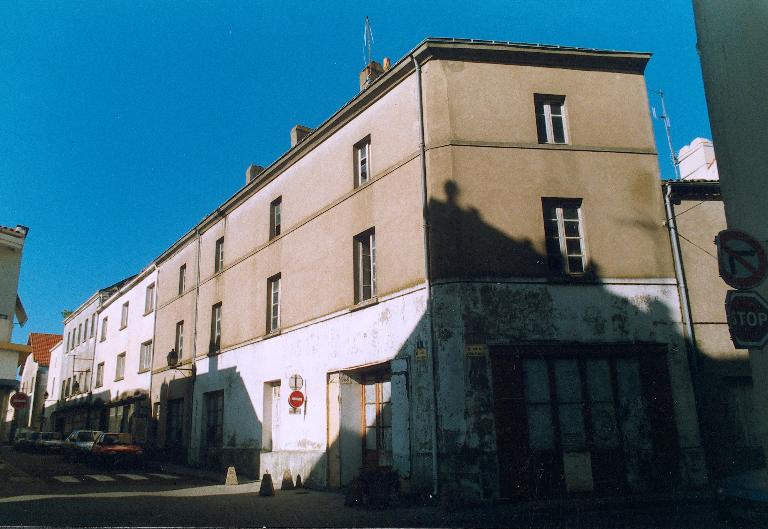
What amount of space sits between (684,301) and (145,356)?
24077mm

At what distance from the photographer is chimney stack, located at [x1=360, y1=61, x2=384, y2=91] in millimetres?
16562

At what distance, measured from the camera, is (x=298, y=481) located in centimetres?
1479

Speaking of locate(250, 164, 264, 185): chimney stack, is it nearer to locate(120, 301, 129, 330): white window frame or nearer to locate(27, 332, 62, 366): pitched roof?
locate(120, 301, 129, 330): white window frame

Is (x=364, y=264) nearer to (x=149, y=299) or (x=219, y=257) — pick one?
(x=219, y=257)

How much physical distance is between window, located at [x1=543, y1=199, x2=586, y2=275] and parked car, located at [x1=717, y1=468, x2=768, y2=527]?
21.6 feet

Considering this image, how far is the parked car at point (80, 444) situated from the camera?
2327 centimetres

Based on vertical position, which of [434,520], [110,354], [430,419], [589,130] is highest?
[589,130]

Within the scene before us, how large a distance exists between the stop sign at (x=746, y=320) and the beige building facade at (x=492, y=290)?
5936mm

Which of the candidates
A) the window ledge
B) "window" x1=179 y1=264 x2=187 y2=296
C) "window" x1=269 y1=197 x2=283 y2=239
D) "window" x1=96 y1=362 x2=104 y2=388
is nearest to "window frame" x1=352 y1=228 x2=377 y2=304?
the window ledge

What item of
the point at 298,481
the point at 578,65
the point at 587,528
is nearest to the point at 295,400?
the point at 298,481

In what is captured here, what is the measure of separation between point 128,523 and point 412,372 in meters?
5.80

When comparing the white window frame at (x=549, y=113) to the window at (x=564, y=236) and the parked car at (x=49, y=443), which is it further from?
the parked car at (x=49, y=443)

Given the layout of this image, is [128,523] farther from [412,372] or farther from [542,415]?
[542,415]

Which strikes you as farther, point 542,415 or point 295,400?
point 295,400
